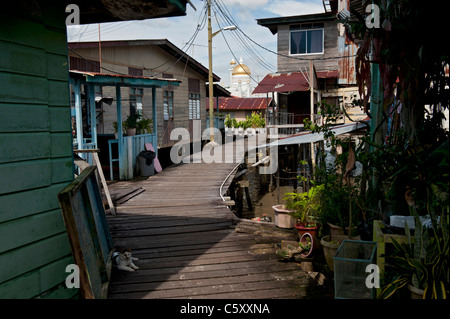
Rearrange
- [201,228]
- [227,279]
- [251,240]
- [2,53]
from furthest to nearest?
1. [201,228]
2. [251,240]
3. [227,279]
4. [2,53]

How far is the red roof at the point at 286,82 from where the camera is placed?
70.4ft

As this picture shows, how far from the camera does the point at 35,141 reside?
3553mm

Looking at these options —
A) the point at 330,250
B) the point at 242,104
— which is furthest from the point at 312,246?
the point at 242,104

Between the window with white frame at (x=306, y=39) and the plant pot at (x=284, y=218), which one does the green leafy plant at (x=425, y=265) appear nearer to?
the plant pot at (x=284, y=218)

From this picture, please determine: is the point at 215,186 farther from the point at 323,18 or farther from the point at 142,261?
the point at 323,18

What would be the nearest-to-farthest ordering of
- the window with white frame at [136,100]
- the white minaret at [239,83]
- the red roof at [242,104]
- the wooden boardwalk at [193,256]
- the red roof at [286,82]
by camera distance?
the wooden boardwalk at [193,256] < the window with white frame at [136,100] < the red roof at [286,82] < the red roof at [242,104] < the white minaret at [239,83]

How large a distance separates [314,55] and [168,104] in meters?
10.8

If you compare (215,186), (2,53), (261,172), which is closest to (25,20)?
(2,53)

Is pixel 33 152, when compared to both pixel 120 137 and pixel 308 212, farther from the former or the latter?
pixel 120 137

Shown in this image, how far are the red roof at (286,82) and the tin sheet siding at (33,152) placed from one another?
18.2 meters

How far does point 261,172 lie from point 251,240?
15560 millimetres

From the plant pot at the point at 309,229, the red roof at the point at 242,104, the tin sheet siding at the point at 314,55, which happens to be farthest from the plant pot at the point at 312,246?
the red roof at the point at 242,104

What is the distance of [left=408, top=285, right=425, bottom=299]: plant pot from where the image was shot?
277 cm

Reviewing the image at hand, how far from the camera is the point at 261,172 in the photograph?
2138 cm
